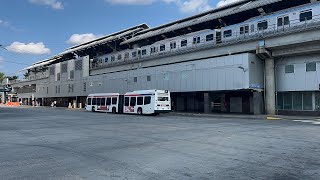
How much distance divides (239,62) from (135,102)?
1359 cm

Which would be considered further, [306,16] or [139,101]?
[139,101]

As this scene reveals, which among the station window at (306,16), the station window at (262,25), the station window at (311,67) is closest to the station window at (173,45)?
the station window at (262,25)

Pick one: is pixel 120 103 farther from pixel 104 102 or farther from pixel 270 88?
pixel 270 88

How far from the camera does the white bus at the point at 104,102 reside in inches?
1639

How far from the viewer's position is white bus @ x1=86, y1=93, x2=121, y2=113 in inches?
1639

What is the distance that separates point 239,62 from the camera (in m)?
35.8

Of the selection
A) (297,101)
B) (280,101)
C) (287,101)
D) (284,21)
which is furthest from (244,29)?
(297,101)

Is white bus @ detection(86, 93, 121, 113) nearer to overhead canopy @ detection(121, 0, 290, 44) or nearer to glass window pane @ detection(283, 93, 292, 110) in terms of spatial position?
overhead canopy @ detection(121, 0, 290, 44)

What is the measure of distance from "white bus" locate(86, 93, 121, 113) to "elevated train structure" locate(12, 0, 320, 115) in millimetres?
7904

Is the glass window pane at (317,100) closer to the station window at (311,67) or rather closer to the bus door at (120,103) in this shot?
the station window at (311,67)

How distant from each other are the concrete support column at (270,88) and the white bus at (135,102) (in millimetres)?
12053

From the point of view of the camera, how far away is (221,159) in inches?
348

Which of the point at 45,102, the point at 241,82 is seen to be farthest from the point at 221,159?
the point at 45,102

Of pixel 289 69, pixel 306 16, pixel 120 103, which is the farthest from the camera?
pixel 120 103
